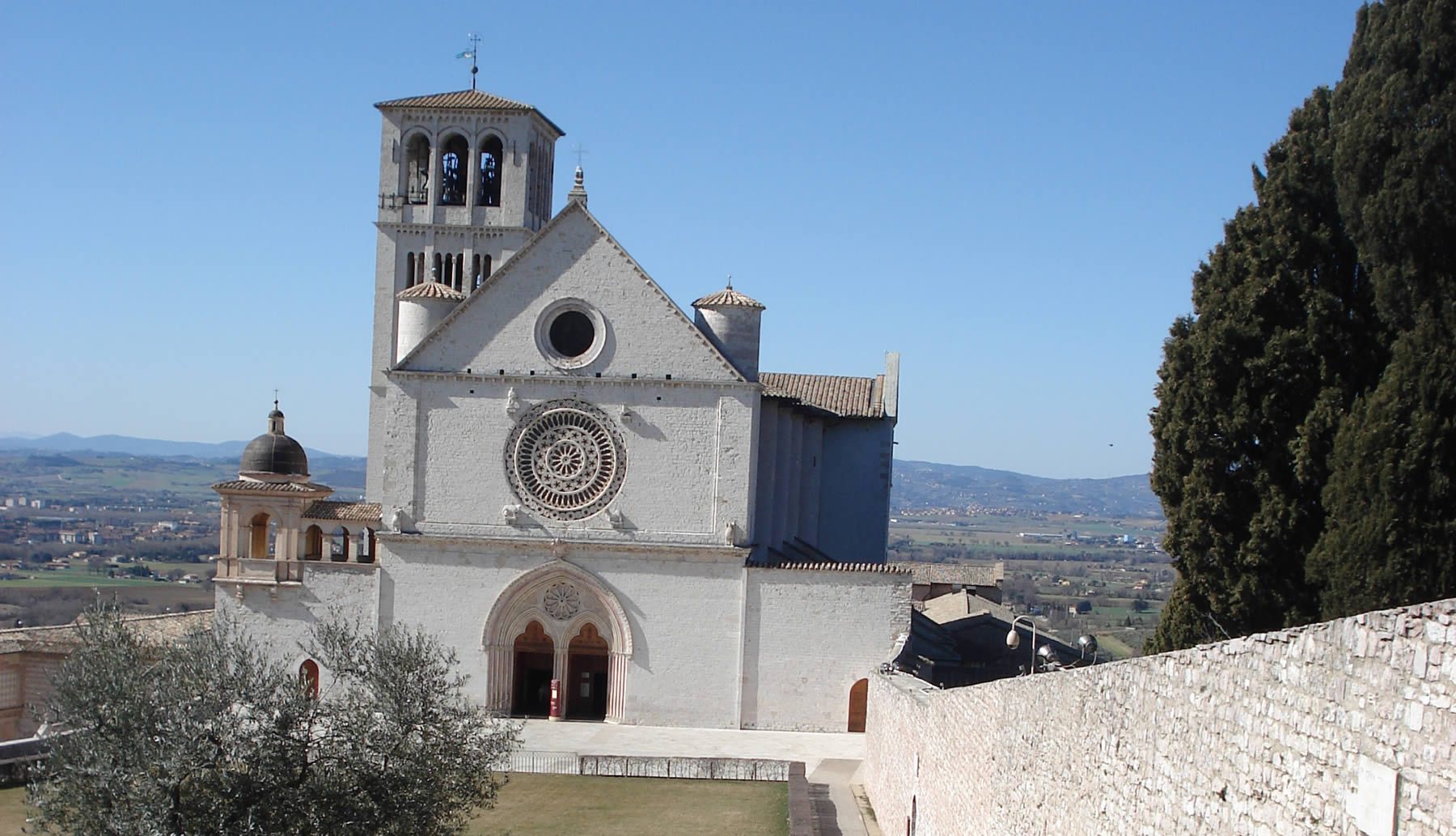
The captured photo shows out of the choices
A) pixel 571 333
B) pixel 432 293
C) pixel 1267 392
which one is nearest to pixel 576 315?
pixel 571 333

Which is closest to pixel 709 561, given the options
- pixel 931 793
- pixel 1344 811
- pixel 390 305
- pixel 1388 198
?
pixel 390 305

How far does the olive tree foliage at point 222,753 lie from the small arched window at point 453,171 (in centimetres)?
3062

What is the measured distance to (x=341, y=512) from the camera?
157 ft

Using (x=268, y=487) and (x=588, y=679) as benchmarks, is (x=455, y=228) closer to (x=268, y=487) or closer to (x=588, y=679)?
(x=268, y=487)

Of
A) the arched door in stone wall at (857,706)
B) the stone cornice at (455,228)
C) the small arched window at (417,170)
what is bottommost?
the arched door in stone wall at (857,706)

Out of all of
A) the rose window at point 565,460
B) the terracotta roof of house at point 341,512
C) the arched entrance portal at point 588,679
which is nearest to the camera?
the rose window at point 565,460

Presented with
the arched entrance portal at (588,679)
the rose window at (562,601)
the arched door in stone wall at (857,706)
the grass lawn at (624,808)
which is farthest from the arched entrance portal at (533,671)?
the arched door in stone wall at (857,706)

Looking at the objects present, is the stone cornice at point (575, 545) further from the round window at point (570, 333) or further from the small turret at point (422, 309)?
the small turret at point (422, 309)

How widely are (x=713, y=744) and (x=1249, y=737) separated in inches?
1307

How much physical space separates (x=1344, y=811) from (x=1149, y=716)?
12.0 feet

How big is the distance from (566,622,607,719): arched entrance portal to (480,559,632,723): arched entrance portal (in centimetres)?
2

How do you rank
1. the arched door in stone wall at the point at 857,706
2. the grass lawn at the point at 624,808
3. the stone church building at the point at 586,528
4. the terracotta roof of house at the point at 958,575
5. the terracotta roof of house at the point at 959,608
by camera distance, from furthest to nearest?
the terracotta roof of house at the point at 958,575 < the terracotta roof of house at the point at 959,608 < the stone church building at the point at 586,528 < the arched door in stone wall at the point at 857,706 < the grass lawn at the point at 624,808

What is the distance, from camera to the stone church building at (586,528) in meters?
44.1

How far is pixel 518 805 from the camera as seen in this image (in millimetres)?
34688
